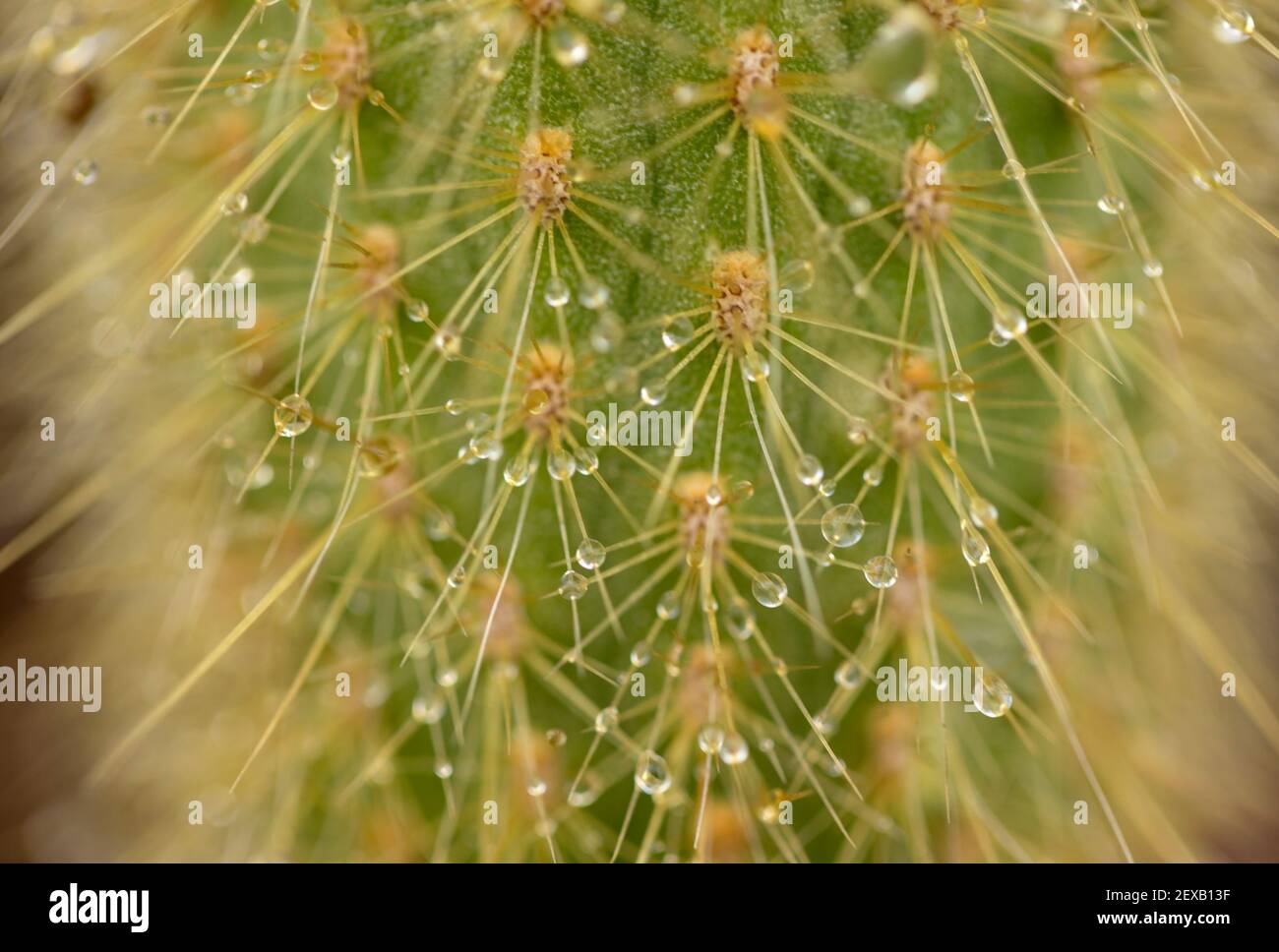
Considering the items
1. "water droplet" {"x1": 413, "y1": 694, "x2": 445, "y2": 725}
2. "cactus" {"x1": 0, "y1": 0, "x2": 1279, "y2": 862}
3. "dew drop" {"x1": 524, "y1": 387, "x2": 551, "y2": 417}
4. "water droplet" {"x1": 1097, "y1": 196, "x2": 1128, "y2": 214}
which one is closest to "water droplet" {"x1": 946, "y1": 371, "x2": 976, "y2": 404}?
"cactus" {"x1": 0, "y1": 0, "x2": 1279, "y2": 862}

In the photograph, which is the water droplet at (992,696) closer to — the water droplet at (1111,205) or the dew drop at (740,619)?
the dew drop at (740,619)

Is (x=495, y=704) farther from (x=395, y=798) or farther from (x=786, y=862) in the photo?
(x=786, y=862)

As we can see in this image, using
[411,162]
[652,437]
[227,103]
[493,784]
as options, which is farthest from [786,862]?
[227,103]

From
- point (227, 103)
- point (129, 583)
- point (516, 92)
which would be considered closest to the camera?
point (516, 92)

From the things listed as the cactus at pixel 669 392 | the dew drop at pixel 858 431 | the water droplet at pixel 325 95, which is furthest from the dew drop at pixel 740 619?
the water droplet at pixel 325 95

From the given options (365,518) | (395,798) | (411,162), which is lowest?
(395,798)

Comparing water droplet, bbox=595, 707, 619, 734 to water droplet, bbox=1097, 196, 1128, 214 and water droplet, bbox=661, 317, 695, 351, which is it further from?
water droplet, bbox=1097, 196, 1128, 214

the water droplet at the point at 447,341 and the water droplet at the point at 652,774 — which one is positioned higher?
the water droplet at the point at 447,341
